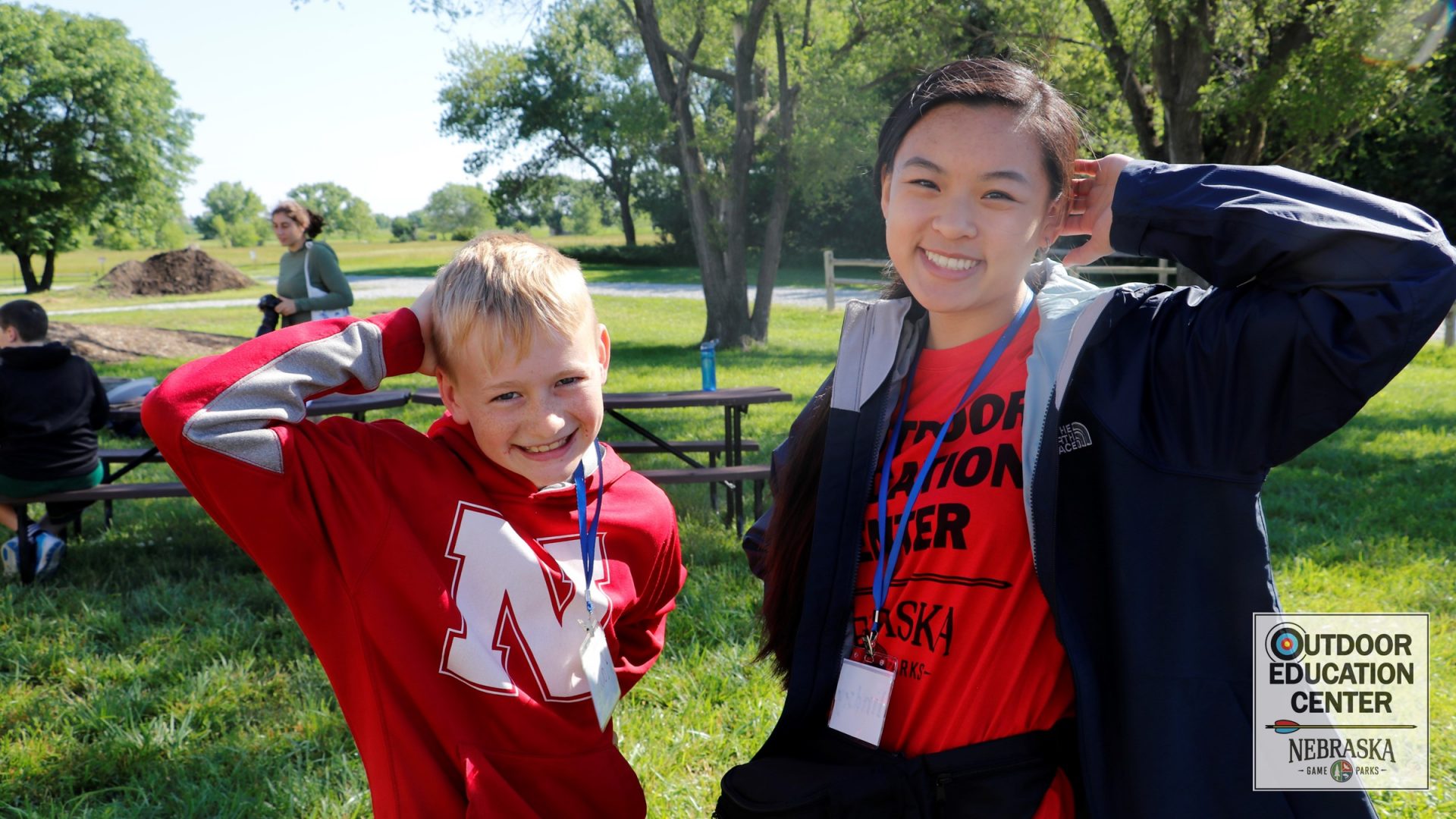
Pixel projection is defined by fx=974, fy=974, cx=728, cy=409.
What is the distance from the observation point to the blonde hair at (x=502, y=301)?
1.77 metres

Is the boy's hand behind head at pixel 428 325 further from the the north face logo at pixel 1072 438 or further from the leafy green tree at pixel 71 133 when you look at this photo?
the leafy green tree at pixel 71 133

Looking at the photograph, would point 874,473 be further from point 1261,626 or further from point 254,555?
point 254,555

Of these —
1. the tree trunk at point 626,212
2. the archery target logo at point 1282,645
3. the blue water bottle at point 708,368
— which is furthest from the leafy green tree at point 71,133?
the archery target logo at point 1282,645

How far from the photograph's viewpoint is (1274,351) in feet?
4.55

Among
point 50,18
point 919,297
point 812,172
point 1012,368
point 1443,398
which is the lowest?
point 1443,398

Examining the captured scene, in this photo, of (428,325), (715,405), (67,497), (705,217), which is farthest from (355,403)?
(705,217)

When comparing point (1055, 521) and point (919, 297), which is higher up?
point (919, 297)

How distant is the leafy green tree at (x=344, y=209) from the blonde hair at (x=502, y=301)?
115 m

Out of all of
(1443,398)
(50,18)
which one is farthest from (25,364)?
(50,18)

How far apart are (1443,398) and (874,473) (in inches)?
403

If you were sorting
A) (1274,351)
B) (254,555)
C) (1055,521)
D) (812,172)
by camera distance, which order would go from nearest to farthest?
(1274,351) < (1055,521) < (254,555) < (812,172)

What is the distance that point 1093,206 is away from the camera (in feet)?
5.75

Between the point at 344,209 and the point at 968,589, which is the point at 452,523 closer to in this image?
the point at 968,589

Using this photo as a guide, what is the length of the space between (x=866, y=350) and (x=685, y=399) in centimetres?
406
